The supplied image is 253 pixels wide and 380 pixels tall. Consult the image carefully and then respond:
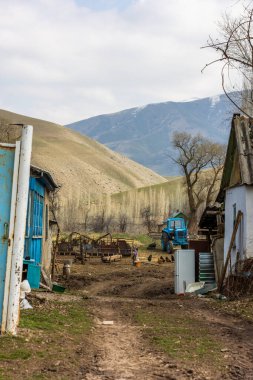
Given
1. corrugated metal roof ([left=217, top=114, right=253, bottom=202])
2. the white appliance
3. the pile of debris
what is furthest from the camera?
the white appliance

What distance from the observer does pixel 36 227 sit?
1722cm

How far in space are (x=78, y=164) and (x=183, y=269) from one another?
107027 mm

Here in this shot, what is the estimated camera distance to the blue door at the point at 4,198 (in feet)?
21.4

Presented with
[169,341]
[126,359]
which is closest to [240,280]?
[169,341]

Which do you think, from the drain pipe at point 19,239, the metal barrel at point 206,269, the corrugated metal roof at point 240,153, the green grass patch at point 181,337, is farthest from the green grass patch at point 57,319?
the metal barrel at point 206,269

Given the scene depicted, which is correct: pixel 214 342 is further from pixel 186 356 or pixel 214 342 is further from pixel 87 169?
pixel 87 169

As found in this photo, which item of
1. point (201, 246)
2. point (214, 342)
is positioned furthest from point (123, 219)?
point (214, 342)

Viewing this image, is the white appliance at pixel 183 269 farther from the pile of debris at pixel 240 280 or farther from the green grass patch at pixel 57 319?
the green grass patch at pixel 57 319

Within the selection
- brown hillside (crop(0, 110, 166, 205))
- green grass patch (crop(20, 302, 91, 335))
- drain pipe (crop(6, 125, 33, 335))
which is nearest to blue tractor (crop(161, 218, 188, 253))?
green grass patch (crop(20, 302, 91, 335))

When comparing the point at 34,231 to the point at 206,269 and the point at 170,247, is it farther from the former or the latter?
the point at 170,247

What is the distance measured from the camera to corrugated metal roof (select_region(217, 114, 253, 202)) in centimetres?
1383

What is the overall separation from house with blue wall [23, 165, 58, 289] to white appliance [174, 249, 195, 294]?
4702 mm

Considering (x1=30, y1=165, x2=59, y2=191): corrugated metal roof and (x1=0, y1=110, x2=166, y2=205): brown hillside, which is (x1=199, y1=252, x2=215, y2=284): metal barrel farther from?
(x1=0, y1=110, x2=166, y2=205): brown hillside

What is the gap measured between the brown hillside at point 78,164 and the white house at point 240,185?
259 feet
